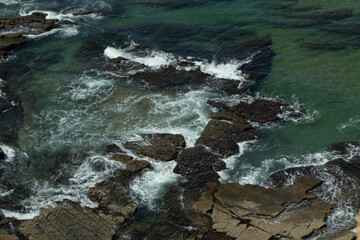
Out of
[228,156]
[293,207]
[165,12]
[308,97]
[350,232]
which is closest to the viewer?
[350,232]

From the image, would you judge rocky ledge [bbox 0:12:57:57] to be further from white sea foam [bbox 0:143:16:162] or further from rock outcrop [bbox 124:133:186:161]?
rock outcrop [bbox 124:133:186:161]

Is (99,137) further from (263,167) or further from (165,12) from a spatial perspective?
(165,12)

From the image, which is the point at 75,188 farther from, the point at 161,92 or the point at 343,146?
the point at 343,146

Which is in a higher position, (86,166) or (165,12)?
(165,12)

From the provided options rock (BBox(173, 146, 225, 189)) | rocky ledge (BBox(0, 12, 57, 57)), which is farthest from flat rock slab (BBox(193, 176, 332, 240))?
rocky ledge (BBox(0, 12, 57, 57))

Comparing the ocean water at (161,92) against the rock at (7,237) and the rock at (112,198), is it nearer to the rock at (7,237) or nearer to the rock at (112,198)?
the rock at (112,198)

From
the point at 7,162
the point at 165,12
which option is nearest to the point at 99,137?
the point at 7,162
